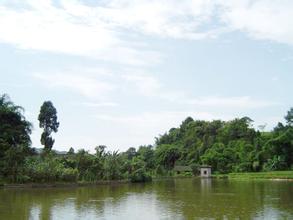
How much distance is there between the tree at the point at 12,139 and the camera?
40.8m

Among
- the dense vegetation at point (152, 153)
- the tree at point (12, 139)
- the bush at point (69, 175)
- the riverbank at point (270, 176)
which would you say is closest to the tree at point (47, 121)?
the dense vegetation at point (152, 153)

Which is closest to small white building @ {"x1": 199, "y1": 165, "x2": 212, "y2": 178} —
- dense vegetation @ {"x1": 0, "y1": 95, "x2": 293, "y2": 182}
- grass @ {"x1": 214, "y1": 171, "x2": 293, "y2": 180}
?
dense vegetation @ {"x1": 0, "y1": 95, "x2": 293, "y2": 182}

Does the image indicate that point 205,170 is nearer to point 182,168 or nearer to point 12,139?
point 182,168

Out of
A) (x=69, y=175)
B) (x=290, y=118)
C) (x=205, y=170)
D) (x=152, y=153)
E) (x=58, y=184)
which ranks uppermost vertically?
(x=290, y=118)

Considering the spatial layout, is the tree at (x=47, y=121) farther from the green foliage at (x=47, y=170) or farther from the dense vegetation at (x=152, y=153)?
the green foliage at (x=47, y=170)

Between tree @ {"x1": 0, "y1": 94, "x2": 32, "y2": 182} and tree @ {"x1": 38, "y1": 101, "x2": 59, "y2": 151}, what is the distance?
7461mm

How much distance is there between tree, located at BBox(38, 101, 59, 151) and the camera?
56938 mm

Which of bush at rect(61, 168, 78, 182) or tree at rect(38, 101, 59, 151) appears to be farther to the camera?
tree at rect(38, 101, 59, 151)

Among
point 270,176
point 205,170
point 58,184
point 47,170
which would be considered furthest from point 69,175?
point 205,170

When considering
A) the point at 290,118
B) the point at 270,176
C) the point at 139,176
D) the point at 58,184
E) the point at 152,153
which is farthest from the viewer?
the point at 152,153

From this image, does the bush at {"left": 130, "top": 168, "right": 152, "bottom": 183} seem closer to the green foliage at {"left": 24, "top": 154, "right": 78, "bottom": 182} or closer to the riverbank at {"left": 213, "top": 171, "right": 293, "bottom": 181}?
the green foliage at {"left": 24, "top": 154, "right": 78, "bottom": 182}

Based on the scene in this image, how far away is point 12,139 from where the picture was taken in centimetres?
4622

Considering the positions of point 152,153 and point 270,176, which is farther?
point 152,153

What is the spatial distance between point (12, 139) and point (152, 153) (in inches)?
2008
